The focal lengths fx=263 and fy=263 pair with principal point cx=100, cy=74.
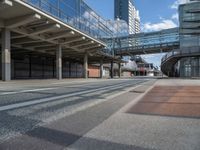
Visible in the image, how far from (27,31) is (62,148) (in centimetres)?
2854

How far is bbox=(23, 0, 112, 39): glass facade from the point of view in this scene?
3079 cm

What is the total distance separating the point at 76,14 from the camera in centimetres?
4253

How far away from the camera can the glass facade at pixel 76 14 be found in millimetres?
30794

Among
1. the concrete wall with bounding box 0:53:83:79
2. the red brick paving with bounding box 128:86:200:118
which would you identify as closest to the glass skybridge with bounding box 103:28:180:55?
the concrete wall with bounding box 0:53:83:79

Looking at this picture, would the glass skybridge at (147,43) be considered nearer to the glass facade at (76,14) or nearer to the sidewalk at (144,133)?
the glass facade at (76,14)

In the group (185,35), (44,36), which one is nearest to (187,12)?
(185,35)

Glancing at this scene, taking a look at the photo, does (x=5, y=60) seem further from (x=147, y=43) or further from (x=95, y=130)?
(x=147, y=43)

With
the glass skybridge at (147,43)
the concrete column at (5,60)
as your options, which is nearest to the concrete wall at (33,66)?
the glass skybridge at (147,43)

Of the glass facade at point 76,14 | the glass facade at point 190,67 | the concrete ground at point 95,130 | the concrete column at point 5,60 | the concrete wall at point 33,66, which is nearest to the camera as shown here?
the concrete ground at point 95,130

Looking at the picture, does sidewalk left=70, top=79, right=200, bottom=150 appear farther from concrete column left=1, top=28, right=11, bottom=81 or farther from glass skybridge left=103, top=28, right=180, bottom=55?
glass skybridge left=103, top=28, right=180, bottom=55

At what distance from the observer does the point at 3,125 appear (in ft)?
17.7

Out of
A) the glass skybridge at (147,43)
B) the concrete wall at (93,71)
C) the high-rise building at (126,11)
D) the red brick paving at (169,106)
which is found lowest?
the red brick paving at (169,106)

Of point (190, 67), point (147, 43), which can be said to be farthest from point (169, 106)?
point (147, 43)

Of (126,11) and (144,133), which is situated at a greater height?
(126,11)
